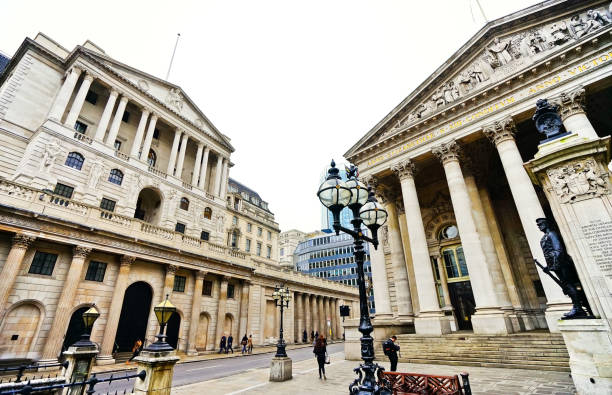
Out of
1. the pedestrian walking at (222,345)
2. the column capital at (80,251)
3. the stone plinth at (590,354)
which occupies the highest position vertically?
the column capital at (80,251)

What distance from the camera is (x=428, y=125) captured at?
17.8 m

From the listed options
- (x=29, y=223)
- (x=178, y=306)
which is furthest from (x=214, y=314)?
(x=29, y=223)

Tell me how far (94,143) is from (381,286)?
2545 cm

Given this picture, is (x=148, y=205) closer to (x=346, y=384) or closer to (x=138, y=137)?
(x=138, y=137)

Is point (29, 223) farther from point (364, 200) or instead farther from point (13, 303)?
point (364, 200)

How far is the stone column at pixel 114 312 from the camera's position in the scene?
55.8ft

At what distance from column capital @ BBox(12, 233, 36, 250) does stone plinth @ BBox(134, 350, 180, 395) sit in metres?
15.8

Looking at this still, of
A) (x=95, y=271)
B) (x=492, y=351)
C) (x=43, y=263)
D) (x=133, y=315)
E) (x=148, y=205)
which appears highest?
(x=148, y=205)

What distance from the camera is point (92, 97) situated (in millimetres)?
26141

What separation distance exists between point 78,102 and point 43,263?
13744mm

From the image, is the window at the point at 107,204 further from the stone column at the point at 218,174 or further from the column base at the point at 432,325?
the column base at the point at 432,325

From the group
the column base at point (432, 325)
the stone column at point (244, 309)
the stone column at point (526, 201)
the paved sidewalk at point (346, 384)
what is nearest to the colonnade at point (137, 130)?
the stone column at point (244, 309)

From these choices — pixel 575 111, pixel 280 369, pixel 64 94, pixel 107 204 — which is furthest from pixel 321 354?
pixel 64 94

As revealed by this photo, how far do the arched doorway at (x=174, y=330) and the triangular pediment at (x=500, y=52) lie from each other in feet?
69.7
